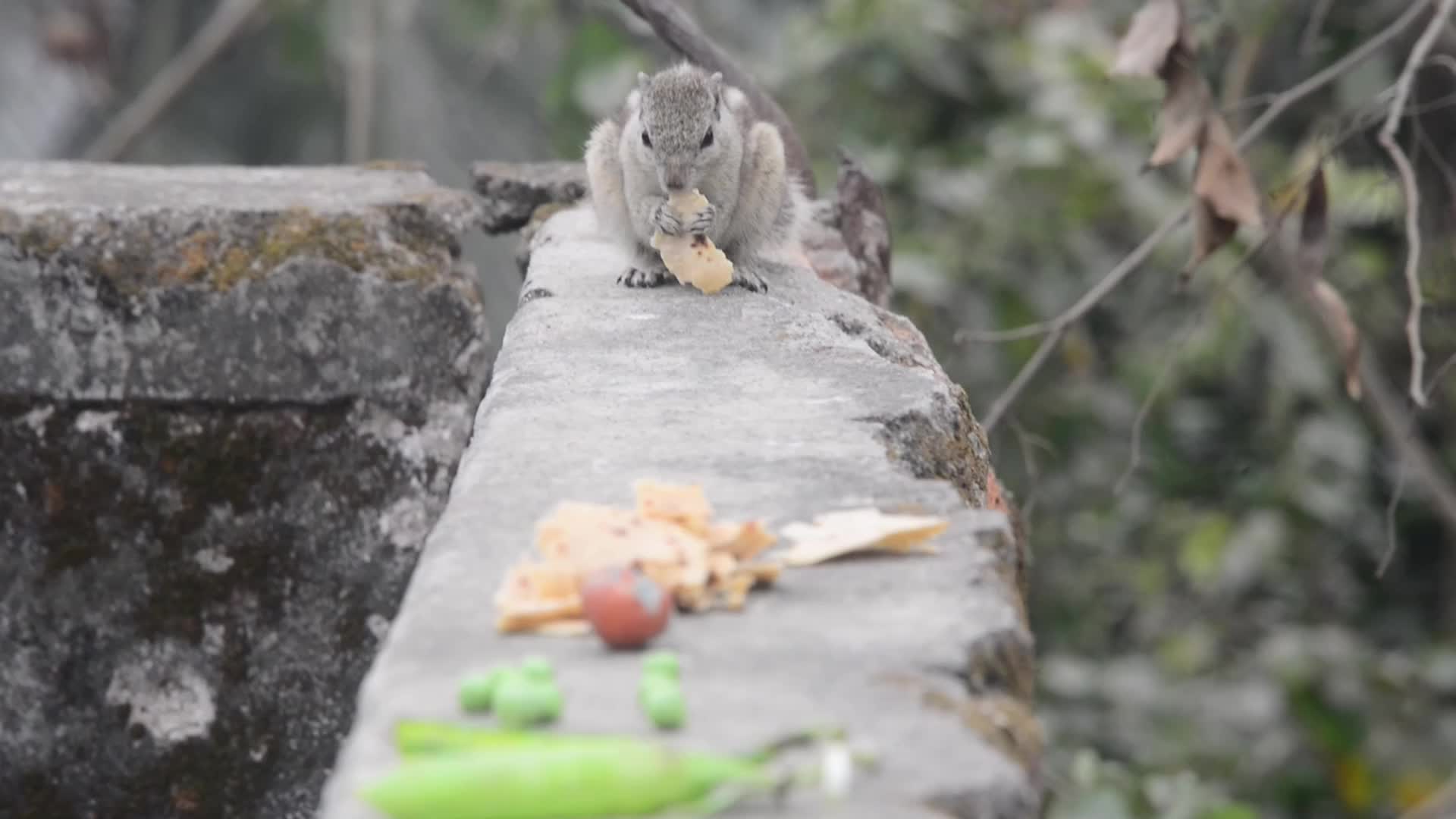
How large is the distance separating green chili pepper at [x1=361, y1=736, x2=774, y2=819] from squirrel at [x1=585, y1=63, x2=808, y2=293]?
104 inches

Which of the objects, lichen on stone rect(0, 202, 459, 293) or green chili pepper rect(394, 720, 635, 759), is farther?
lichen on stone rect(0, 202, 459, 293)

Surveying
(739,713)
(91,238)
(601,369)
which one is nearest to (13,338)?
(91,238)

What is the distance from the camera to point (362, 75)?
7.44m

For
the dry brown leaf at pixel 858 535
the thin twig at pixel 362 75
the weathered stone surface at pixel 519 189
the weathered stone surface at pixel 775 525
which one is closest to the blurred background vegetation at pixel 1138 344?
the thin twig at pixel 362 75

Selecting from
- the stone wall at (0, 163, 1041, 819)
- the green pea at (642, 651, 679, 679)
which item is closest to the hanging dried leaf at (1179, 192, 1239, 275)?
the stone wall at (0, 163, 1041, 819)

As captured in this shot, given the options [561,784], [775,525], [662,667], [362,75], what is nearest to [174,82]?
[362,75]

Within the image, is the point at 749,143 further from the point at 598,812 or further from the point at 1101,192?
the point at 598,812

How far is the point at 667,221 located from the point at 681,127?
0.22 m

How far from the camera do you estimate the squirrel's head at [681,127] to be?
4.45 metres

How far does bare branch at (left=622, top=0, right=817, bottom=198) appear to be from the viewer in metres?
5.13

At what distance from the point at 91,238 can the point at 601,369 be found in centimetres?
128

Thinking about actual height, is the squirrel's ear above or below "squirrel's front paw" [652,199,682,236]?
above

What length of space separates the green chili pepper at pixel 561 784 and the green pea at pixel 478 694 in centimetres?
17

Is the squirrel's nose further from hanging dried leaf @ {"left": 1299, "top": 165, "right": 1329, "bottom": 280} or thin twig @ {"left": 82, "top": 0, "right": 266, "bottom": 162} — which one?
thin twig @ {"left": 82, "top": 0, "right": 266, "bottom": 162}
